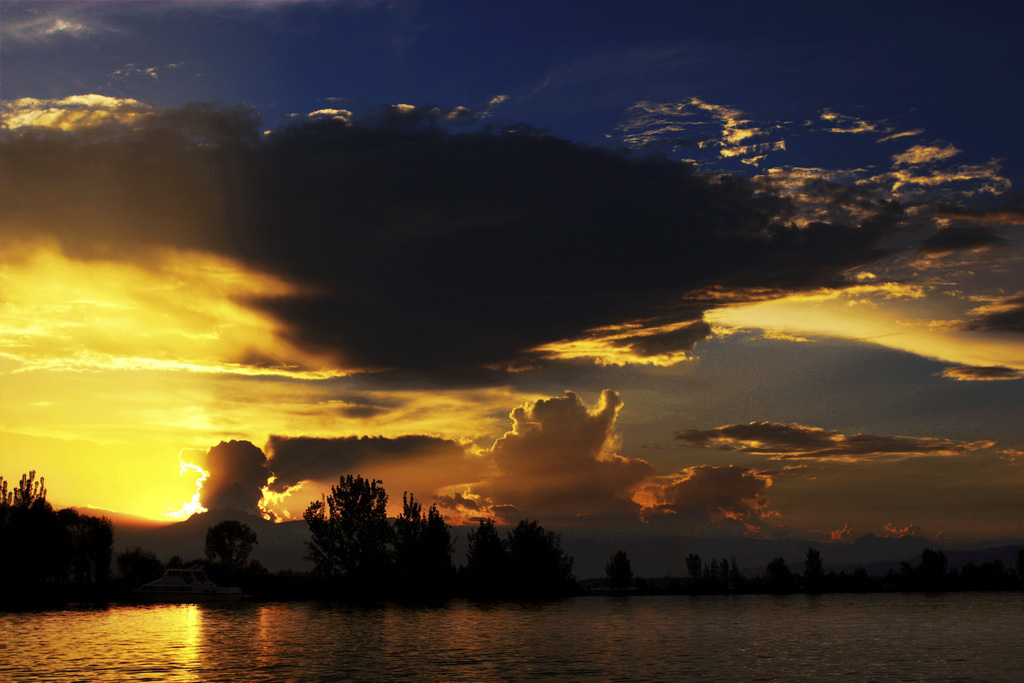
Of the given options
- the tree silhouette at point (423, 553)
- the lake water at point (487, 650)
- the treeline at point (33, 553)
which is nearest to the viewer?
the lake water at point (487, 650)

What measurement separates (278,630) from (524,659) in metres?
30.8

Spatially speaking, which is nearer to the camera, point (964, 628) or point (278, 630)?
point (278, 630)

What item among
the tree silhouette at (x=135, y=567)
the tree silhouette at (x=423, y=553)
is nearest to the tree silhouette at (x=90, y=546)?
the tree silhouette at (x=135, y=567)

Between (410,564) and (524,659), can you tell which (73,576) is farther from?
(524,659)

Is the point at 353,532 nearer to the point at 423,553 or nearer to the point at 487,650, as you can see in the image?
the point at 423,553

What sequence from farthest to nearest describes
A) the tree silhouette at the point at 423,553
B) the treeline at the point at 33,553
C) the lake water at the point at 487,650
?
the tree silhouette at the point at 423,553, the treeline at the point at 33,553, the lake water at the point at 487,650

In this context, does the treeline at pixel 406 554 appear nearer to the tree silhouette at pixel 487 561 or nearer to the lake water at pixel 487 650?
the tree silhouette at pixel 487 561

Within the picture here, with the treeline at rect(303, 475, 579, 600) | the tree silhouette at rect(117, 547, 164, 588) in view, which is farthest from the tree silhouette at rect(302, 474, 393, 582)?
the tree silhouette at rect(117, 547, 164, 588)

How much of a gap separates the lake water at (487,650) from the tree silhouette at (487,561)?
101m

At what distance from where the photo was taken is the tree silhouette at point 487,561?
190 m

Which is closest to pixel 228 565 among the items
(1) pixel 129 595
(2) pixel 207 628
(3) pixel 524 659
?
(1) pixel 129 595

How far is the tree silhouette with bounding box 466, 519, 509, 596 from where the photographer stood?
190 meters

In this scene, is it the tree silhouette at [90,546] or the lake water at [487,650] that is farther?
the tree silhouette at [90,546]

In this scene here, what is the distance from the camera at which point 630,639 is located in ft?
228
